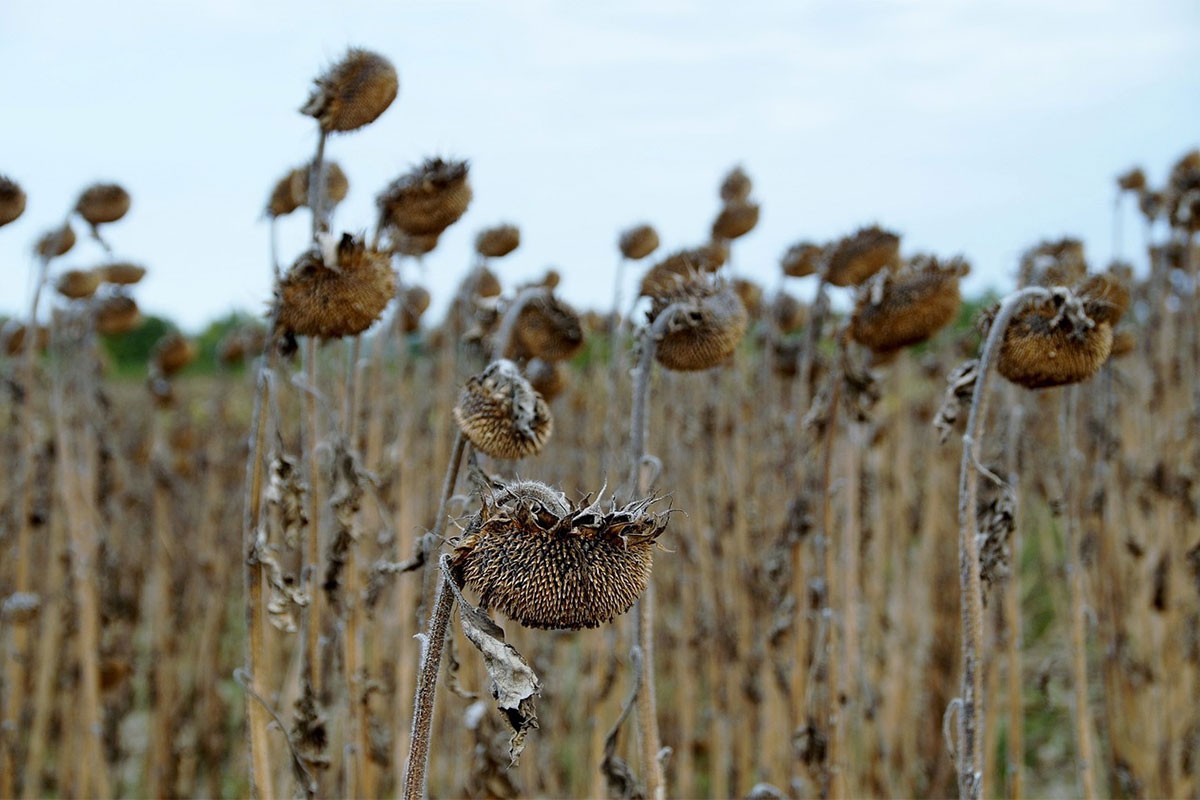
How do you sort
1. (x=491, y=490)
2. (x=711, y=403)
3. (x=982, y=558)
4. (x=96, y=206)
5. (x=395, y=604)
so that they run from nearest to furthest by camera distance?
1. (x=491, y=490)
2. (x=982, y=558)
3. (x=96, y=206)
4. (x=395, y=604)
5. (x=711, y=403)

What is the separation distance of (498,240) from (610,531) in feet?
7.43

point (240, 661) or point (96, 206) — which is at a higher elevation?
point (96, 206)

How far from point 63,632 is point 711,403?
9.95 ft

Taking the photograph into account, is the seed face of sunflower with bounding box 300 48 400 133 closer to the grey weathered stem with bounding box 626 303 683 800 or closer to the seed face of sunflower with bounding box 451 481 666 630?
the grey weathered stem with bounding box 626 303 683 800

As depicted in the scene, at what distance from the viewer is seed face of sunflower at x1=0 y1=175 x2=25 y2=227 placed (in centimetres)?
260

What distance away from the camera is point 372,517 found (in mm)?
4215

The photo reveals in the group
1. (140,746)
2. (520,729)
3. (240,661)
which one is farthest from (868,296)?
(140,746)

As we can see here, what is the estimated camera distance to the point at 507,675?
1.36 meters

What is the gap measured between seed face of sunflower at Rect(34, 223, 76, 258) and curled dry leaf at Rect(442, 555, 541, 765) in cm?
267

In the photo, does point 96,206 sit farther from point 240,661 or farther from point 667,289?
point 240,661

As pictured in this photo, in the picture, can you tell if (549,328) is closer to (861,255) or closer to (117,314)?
(861,255)

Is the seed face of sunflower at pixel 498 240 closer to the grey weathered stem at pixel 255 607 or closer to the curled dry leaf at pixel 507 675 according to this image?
the grey weathered stem at pixel 255 607

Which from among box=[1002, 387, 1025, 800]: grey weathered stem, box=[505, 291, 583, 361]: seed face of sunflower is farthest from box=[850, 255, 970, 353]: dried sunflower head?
box=[505, 291, 583, 361]: seed face of sunflower

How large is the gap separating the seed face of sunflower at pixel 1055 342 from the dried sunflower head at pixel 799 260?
1.49 meters
